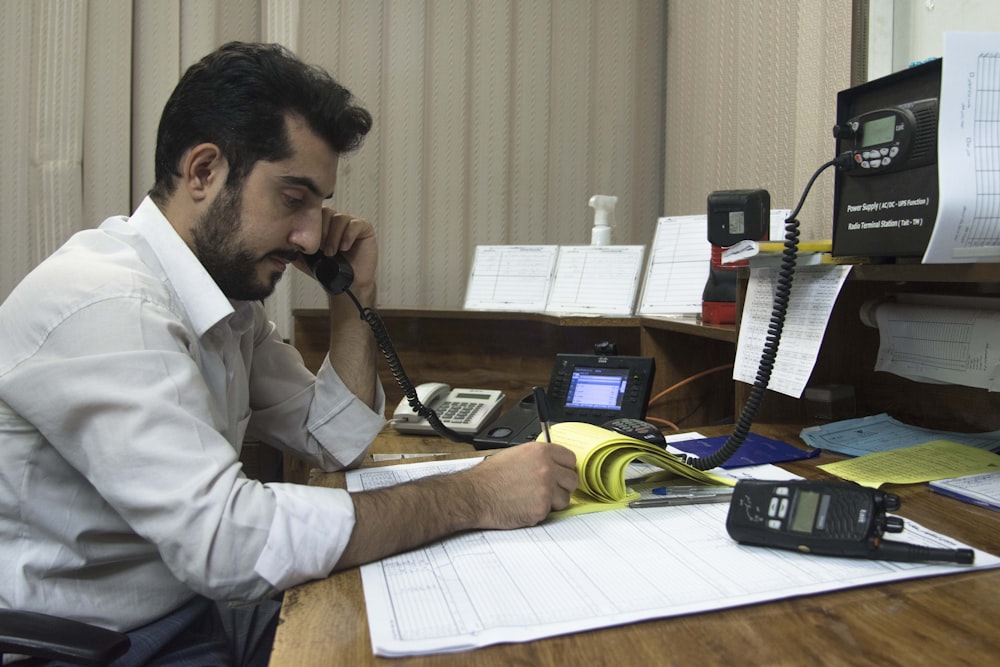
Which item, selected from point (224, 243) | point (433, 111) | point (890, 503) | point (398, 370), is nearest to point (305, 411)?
point (398, 370)

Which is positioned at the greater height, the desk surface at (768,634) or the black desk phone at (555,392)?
the black desk phone at (555,392)

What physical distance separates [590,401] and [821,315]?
51 cm

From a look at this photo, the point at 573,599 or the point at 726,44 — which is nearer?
the point at 573,599

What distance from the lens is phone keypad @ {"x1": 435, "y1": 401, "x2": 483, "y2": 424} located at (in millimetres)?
1503

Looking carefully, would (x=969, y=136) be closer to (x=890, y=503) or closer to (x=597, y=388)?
(x=890, y=503)

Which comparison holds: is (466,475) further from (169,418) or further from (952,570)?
(952,570)

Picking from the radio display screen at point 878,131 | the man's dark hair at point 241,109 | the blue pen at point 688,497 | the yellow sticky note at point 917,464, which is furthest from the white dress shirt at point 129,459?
the radio display screen at point 878,131

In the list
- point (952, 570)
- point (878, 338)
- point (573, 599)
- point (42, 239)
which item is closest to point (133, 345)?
point (573, 599)

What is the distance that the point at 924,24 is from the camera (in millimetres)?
1355

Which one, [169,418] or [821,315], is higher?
[821,315]

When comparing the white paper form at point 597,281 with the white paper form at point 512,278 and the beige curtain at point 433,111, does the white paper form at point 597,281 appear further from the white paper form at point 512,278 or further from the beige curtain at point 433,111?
the beige curtain at point 433,111

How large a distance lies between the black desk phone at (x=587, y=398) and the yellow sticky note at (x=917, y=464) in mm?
447

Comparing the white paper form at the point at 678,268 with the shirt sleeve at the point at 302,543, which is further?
the white paper form at the point at 678,268

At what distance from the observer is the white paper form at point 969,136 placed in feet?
2.62
